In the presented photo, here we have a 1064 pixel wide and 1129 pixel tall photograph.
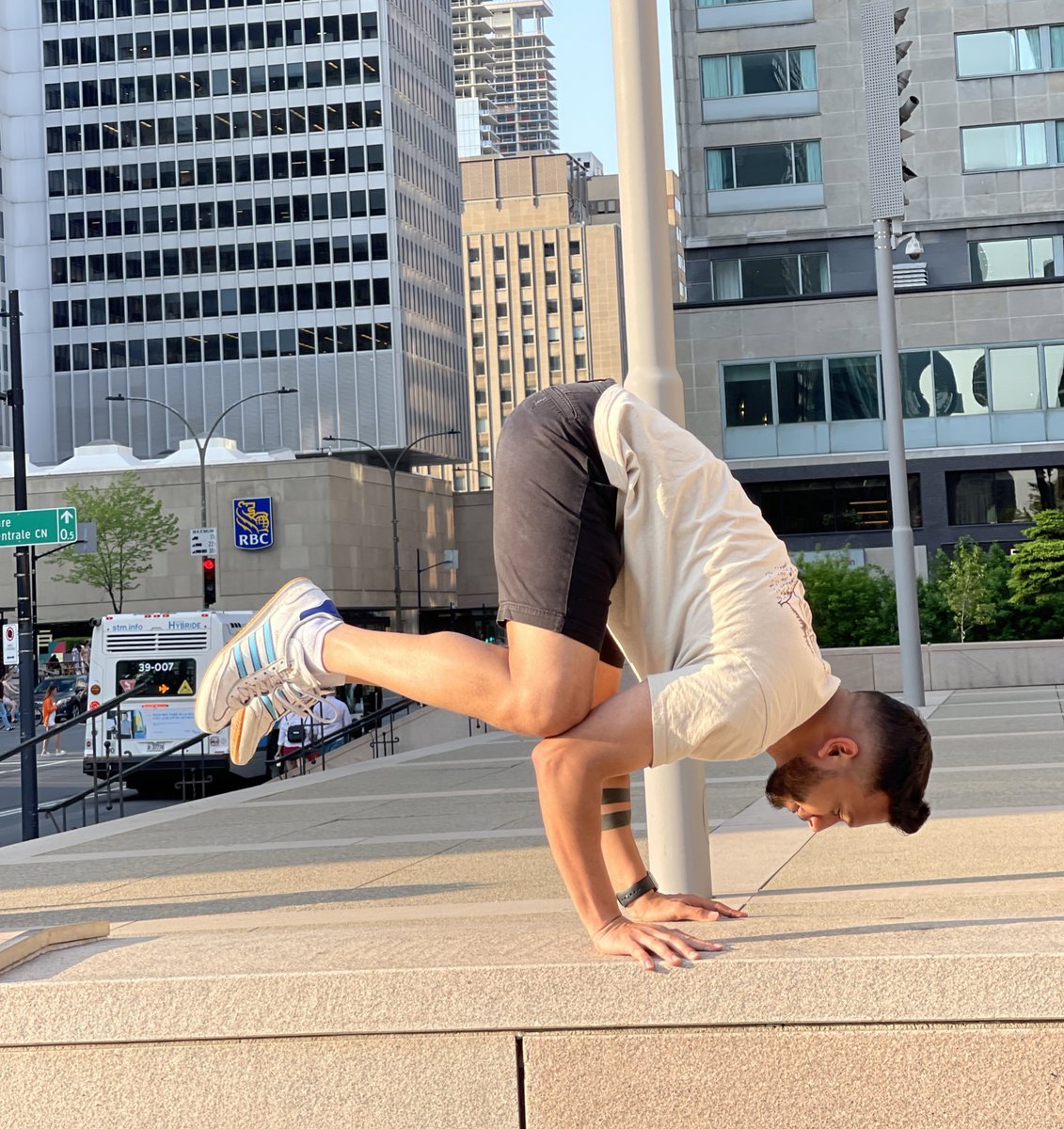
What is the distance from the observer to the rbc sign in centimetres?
7769

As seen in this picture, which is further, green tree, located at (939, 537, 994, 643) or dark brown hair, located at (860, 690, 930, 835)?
green tree, located at (939, 537, 994, 643)

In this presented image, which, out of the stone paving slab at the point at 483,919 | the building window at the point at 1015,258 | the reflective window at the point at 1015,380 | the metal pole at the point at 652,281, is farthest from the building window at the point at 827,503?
the metal pole at the point at 652,281

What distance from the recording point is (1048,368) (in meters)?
44.0

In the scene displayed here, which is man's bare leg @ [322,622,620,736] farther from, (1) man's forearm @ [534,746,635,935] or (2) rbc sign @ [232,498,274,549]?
(2) rbc sign @ [232,498,274,549]

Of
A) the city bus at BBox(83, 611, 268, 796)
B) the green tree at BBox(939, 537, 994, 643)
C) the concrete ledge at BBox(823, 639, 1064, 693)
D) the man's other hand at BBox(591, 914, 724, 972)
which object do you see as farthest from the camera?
the green tree at BBox(939, 537, 994, 643)

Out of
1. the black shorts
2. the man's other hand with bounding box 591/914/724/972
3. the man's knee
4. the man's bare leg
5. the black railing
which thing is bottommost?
the black railing

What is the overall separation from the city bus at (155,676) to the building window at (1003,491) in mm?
26801

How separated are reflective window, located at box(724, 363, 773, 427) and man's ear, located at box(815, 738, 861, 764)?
42.1 metres

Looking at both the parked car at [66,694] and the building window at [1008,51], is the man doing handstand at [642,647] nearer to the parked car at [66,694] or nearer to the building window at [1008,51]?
the parked car at [66,694]

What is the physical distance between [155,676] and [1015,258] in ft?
110

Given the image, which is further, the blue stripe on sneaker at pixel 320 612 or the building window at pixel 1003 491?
the building window at pixel 1003 491

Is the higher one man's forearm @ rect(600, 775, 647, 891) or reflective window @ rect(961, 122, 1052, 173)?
reflective window @ rect(961, 122, 1052, 173)

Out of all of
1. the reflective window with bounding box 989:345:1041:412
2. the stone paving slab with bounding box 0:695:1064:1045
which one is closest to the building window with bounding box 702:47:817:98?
the reflective window with bounding box 989:345:1041:412

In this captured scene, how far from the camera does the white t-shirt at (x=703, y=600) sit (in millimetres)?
3271
